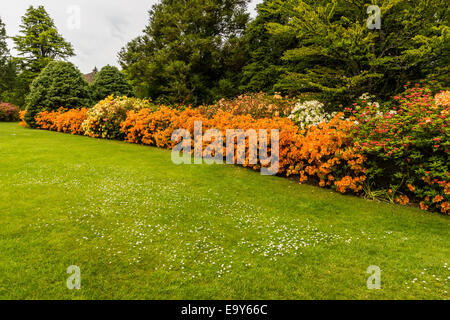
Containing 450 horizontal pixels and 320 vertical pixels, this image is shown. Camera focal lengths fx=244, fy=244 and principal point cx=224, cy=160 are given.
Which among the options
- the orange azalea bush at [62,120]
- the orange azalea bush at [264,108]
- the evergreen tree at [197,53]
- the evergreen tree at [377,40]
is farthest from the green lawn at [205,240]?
the evergreen tree at [197,53]

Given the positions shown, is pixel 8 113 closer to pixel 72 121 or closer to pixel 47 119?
pixel 47 119

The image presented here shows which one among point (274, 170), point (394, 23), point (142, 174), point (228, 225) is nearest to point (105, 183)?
point (142, 174)

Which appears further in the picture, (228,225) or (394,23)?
(394,23)

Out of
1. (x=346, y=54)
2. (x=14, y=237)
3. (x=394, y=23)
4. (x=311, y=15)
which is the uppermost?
(x=394, y=23)

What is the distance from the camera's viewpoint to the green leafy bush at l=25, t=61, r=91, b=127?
14.5 meters

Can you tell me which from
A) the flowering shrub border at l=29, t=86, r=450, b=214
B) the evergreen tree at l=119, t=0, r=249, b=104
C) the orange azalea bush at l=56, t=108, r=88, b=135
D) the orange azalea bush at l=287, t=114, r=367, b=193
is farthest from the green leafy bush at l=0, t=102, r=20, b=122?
the orange azalea bush at l=287, t=114, r=367, b=193

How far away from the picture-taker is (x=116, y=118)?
1153 cm

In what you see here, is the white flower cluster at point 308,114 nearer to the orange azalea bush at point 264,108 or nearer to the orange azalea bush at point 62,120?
the orange azalea bush at point 264,108

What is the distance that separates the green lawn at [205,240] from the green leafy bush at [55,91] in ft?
35.4

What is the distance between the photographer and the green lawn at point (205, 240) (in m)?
2.52

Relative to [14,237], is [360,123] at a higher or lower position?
higher

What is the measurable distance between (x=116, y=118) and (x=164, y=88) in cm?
852

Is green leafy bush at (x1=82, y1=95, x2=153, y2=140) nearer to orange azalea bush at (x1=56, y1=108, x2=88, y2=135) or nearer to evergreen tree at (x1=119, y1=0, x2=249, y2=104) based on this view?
orange azalea bush at (x1=56, y1=108, x2=88, y2=135)
